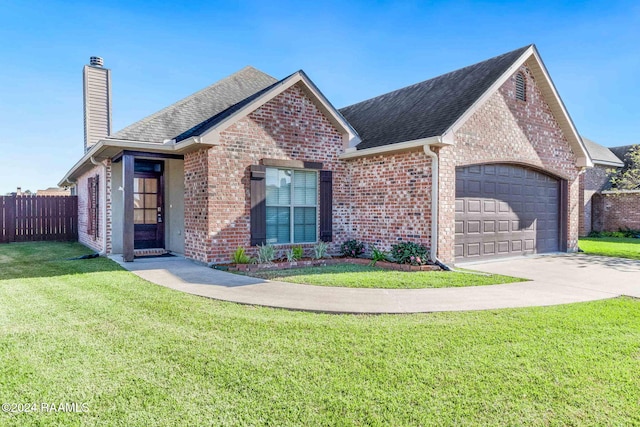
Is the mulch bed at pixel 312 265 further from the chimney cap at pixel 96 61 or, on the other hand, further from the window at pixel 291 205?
the chimney cap at pixel 96 61

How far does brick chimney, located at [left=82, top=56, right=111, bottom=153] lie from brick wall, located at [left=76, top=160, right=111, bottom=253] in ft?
8.08

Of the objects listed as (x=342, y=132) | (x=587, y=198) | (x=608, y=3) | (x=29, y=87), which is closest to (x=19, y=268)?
(x=342, y=132)

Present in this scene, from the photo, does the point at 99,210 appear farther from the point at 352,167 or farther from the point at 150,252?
the point at 352,167

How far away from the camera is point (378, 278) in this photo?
7.46m

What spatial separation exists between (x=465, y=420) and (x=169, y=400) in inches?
84.1

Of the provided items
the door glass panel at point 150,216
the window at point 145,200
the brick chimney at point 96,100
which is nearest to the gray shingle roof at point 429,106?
the window at point 145,200

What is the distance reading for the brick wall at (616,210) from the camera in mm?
19031

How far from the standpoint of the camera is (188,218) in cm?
993

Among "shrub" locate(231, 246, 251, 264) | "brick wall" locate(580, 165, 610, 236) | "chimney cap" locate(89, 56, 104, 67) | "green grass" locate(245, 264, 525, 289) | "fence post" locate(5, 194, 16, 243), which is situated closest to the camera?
"green grass" locate(245, 264, 525, 289)

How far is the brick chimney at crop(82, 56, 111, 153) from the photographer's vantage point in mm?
17188

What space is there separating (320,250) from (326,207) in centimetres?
129

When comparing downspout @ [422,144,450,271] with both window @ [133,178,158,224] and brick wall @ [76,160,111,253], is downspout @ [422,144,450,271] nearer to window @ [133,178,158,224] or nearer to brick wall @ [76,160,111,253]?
window @ [133,178,158,224]

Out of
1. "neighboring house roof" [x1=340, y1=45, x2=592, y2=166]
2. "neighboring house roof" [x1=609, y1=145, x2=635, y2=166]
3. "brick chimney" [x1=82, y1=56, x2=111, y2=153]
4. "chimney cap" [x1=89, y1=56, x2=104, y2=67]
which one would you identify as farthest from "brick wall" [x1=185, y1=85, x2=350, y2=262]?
"neighboring house roof" [x1=609, y1=145, x2=635, y2=166]

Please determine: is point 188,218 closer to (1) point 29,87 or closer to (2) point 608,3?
(1) point 29,87
